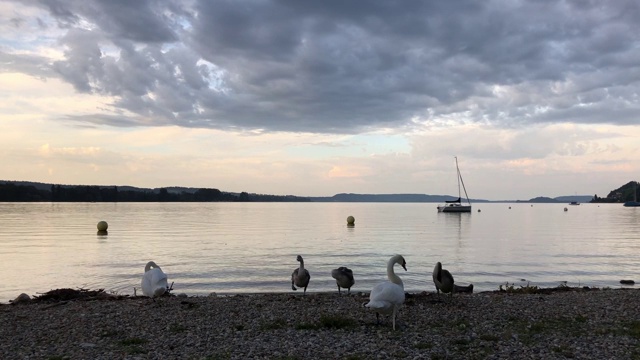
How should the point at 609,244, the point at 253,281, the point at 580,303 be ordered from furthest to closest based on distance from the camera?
the point at 609,244 → the point at 253,281 → the point at 580,303

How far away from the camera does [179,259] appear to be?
3094cm

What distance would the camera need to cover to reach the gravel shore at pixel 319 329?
365 inches

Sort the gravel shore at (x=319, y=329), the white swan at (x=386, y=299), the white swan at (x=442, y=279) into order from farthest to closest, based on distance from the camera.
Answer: the white swan at (x=442, y=279), the white swan at (x=386, y=299), the gravel shore at (x=319, y=329)

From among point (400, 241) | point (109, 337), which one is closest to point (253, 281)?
point (109, 337)

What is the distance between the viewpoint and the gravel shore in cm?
927

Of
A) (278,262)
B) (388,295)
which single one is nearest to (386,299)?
(388,295)

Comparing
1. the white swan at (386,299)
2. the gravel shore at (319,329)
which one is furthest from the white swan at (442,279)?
the white swan at (386,299)

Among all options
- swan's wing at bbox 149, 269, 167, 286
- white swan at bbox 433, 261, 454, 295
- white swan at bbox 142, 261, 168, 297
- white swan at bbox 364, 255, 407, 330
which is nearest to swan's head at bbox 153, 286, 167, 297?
white swan at bbox 142, 261, 168, 297

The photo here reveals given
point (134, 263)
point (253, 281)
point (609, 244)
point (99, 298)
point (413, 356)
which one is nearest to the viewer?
point (413, 356)

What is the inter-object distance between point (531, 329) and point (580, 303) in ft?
14.5

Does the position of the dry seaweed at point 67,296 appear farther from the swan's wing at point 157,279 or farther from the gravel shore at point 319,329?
the swan's wing at point 157,279

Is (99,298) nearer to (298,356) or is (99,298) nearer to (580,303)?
(298,356)

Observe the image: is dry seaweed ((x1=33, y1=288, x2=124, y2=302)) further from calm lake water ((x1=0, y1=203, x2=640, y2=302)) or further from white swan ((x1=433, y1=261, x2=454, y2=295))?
white swan ((x1=433, y1=261, x2=454, y2=295))

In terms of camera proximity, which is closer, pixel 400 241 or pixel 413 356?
pixel 413 356
